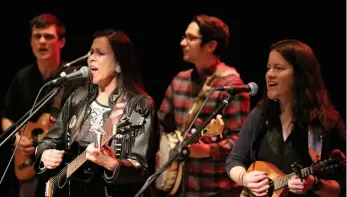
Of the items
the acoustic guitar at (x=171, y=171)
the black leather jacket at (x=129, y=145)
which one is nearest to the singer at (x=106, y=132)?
the black leather jacket at (x=129, y=145)

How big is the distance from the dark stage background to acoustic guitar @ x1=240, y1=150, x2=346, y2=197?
171cm

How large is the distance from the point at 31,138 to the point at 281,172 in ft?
8.60

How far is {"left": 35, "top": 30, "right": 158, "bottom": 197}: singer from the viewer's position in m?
4.15

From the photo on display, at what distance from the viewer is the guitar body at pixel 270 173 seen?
13.2 feet

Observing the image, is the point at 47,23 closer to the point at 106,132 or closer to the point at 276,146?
the point at 106,132

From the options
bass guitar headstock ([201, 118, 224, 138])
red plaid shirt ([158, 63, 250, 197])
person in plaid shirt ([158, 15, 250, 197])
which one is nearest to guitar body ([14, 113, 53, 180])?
person in plaid shirt ([158, 15, 250, 197])

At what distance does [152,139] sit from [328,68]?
2.05 metres

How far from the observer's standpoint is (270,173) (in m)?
4.09

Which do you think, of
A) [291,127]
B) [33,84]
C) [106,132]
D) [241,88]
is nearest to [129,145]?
[106,132]

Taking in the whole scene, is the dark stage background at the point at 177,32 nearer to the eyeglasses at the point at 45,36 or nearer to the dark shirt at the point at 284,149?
the eyeglasses at the point at 45,36

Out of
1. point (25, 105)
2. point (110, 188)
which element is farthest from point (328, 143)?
point (25, 105)

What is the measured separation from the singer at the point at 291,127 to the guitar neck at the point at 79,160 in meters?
0.83

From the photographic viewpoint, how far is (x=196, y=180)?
212 inches

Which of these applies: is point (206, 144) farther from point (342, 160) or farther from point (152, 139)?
point (342, 160)
